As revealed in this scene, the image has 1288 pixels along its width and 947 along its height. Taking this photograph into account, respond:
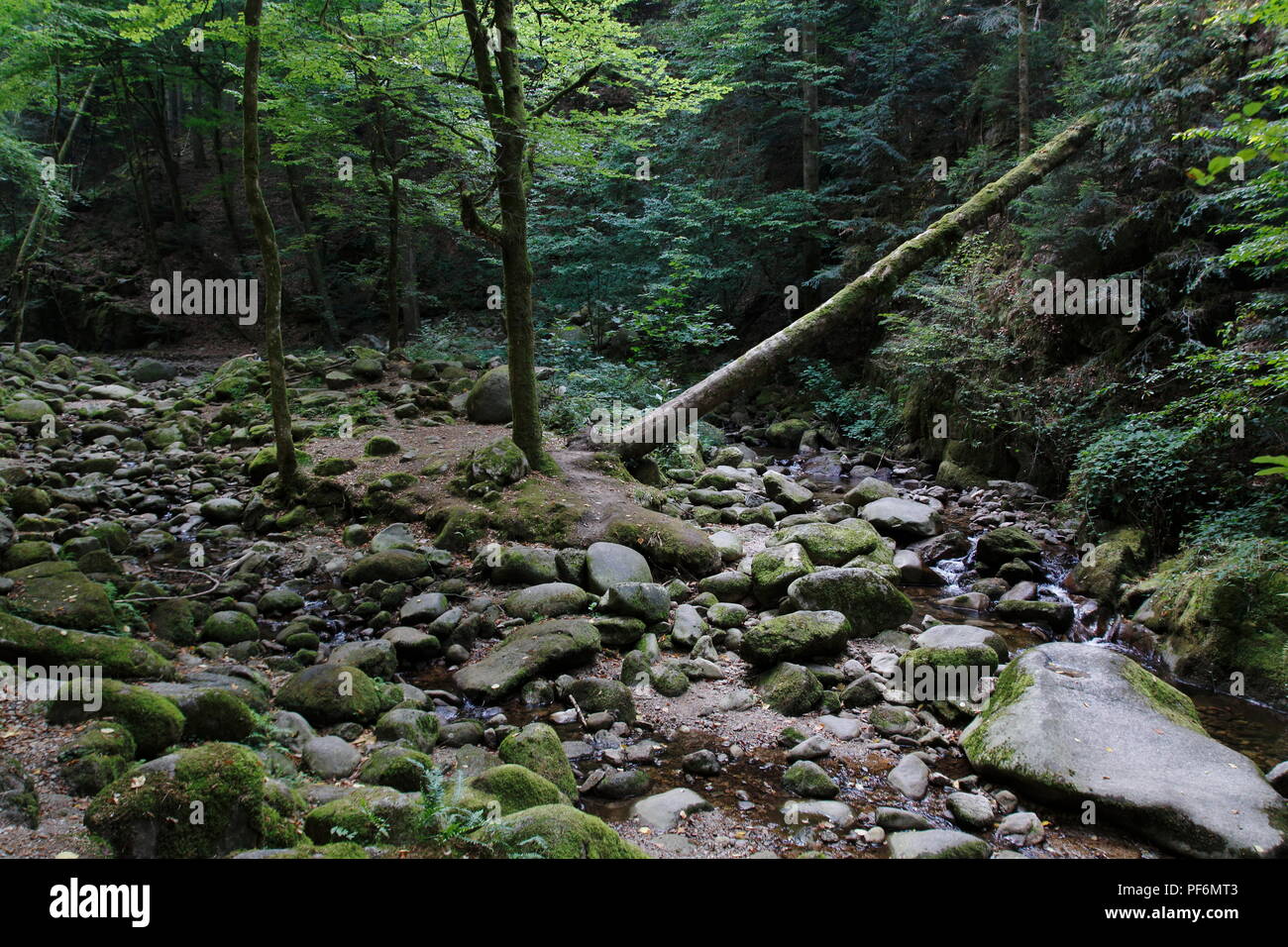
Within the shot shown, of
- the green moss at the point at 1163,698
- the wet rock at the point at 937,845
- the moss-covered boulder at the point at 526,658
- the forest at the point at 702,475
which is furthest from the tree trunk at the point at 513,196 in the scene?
the green moss at the point at 1163,698

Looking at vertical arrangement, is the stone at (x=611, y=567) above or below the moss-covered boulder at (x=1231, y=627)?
above

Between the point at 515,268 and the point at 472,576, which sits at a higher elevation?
the point at 515,268

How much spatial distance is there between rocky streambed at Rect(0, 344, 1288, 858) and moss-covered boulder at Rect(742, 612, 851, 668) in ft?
0.08

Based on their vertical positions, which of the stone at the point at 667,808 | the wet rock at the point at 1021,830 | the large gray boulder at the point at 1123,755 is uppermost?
the large gray boulder at the point at 1123,755

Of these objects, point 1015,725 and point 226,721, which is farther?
point 1015,725

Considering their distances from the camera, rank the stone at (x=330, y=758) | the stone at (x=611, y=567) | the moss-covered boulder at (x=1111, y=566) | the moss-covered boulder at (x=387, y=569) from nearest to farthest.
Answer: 1. the stone at (x=330, y=758)
2. the stone at (x=611, y=567)
3. the moss-covered boulder at (x=387, y=569)
4. the moss-covered boulder at (x=1111, y=566)

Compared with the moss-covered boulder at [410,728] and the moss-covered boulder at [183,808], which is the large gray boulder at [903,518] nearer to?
the moss-covered boulder at [410,728]

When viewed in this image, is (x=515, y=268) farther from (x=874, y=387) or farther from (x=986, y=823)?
(x=874, y=387)

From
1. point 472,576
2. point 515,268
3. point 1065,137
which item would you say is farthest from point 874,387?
point 472,576

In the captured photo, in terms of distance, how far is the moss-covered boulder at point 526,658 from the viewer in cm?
506

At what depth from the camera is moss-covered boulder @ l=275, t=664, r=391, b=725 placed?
14.6 feet

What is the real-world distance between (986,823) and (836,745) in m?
1.00

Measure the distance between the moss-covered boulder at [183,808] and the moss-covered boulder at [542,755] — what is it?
1.42 meters

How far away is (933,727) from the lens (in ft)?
15.6
